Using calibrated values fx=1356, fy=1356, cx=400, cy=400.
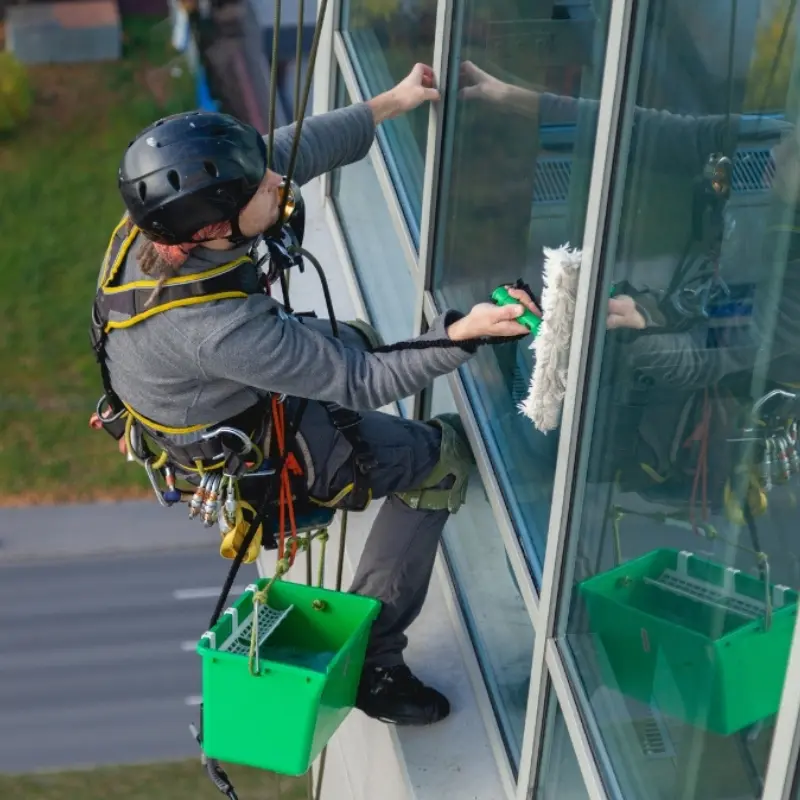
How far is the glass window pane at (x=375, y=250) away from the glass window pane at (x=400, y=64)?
0.26 m

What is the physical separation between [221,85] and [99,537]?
11645 mm

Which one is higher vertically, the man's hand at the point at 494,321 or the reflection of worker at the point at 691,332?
the reflection of worker at the point at 691,332

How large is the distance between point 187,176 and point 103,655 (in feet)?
56.0

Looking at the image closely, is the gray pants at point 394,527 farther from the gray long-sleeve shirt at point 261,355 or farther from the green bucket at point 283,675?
the gray long-sleeve shirt at point 261,355

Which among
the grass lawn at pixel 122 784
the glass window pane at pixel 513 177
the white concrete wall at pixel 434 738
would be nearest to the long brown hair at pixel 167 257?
the glass window pane at pixel 513 177

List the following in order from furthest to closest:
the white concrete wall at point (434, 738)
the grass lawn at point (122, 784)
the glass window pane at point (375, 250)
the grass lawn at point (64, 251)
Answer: the grass lawn at point (64, 251) → the grass lawn at point (122, 784) → the glass window pane at point (375, 250) → the white concrete wall at point (434, 738)

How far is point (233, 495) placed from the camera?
3586mm

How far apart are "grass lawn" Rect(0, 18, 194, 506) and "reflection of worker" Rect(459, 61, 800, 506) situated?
2046cm

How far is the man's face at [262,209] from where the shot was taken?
3.19m

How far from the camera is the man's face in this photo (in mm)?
3193

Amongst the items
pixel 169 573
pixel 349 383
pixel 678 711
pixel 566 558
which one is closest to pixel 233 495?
pixel 349 383

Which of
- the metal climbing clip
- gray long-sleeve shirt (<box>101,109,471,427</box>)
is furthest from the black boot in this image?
gray long-sleeve shirt (<box>101,109,471,427</box>)

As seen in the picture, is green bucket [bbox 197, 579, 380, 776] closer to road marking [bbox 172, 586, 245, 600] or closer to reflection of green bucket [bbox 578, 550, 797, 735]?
reflection of green bucket [bbox 578, 550, 797, 735]

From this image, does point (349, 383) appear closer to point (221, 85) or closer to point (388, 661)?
point (388, 661)
